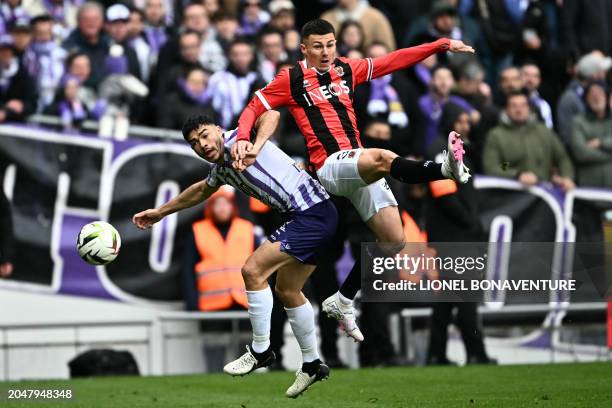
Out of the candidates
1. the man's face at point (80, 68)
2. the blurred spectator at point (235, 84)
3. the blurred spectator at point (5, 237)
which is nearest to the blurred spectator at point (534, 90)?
the blurred spectator at point (235, 84)

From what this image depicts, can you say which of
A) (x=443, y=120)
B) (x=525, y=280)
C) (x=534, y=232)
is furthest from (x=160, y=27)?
(x=525, y=280)

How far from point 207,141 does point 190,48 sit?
22.0 feet

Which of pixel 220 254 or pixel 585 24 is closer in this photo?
pixel 220 254

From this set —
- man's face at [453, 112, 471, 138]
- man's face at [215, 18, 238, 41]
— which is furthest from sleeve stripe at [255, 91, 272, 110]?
man's face at [215, 18, 238, 41]

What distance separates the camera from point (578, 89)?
19.4m

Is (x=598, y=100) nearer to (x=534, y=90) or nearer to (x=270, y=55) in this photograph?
(x=534, y=90)

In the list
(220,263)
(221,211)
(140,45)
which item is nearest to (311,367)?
(220,263)

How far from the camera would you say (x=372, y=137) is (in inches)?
632

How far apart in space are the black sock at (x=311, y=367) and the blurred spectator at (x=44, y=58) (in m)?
6.94

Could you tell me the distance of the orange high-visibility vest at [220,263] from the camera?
16.7 m

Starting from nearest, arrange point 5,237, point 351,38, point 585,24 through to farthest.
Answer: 1. point 5,237
2. point 351,38
3. point 585,24

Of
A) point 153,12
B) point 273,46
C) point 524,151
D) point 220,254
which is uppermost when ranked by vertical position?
point 153,12

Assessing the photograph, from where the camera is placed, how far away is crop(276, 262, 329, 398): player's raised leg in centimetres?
1192

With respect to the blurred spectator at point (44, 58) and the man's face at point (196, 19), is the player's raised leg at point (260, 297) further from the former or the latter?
the man's face at point (196, 19)
